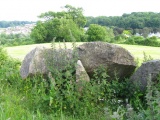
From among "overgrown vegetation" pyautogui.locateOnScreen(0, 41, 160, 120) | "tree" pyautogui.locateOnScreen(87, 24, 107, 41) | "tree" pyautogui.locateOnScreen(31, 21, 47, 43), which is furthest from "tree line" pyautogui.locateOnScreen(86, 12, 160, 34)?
"tree" pyautogui.locateOnScreen(31, 21, 47, 43)

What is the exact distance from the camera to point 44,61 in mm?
4855

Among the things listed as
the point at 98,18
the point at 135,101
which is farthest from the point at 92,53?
the point at 98,18

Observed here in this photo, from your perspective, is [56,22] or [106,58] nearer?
[106,58]

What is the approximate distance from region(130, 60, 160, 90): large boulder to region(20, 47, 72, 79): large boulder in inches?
43.6

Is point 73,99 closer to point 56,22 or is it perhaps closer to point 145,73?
point 145,73

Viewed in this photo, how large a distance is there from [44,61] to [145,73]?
1695 mm

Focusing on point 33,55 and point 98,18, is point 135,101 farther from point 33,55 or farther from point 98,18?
point 98,18

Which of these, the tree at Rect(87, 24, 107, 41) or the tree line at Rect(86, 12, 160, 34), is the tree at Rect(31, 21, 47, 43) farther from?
the tree line at Rect(86, 12, 160, 34)

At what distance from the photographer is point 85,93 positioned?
414 centimetres

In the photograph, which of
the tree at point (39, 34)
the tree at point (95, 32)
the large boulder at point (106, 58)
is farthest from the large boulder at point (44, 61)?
the tree at point (39, 34)

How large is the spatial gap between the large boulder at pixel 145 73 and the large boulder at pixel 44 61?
3.64 ft

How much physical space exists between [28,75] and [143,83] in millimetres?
2087

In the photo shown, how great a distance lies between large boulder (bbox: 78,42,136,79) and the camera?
478 centimetres

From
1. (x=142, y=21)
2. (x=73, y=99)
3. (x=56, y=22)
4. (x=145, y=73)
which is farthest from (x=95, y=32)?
(x=73, y=99)
